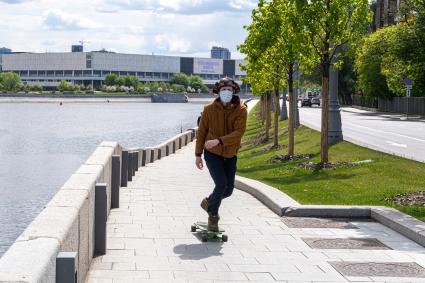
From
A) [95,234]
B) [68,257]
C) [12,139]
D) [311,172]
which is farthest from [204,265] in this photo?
[12,139]

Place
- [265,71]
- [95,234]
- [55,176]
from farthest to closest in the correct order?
[55,176]
[265,71]
[95,234]

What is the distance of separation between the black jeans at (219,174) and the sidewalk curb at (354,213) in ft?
7.15

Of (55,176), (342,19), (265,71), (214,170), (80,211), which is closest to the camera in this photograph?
(80,211)

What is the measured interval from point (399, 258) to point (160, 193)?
→ 684 centimetres

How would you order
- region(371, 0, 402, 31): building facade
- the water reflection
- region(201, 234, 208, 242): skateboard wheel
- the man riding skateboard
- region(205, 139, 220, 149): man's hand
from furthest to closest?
1. region(371, 0, 402, 31): building facade
2. the water reflection
3. region(201, 234, 208, 242): skateboard wheel
4. the man riding skateboard
5. region(205, 139, 220, 149): man's hand

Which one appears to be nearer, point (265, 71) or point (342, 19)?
point (342, 19)

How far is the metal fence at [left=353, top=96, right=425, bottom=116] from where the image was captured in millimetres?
62000

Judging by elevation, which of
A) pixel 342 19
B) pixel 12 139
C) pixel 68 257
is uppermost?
pixel 342 19

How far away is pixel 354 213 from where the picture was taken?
1093cm

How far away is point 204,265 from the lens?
7.80m

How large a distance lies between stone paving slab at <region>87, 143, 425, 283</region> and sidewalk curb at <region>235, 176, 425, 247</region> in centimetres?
11

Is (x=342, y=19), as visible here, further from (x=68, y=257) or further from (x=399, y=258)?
(x=68, y=257)

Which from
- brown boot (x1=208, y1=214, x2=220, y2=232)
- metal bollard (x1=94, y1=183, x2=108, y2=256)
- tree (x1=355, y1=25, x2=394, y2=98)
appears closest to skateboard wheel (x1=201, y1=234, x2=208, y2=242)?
brown boot (x1=208, y1=214, x2=220, y2=232)

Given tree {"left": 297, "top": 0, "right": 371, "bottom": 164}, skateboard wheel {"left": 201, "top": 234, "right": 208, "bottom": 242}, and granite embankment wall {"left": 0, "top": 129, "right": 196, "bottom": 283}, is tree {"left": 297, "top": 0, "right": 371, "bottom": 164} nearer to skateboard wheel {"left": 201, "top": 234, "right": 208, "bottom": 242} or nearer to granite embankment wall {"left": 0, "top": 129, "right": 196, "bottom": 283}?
granite embankment wall {"left": 0, "top": 129, "right": 196, "bottom": 283}
